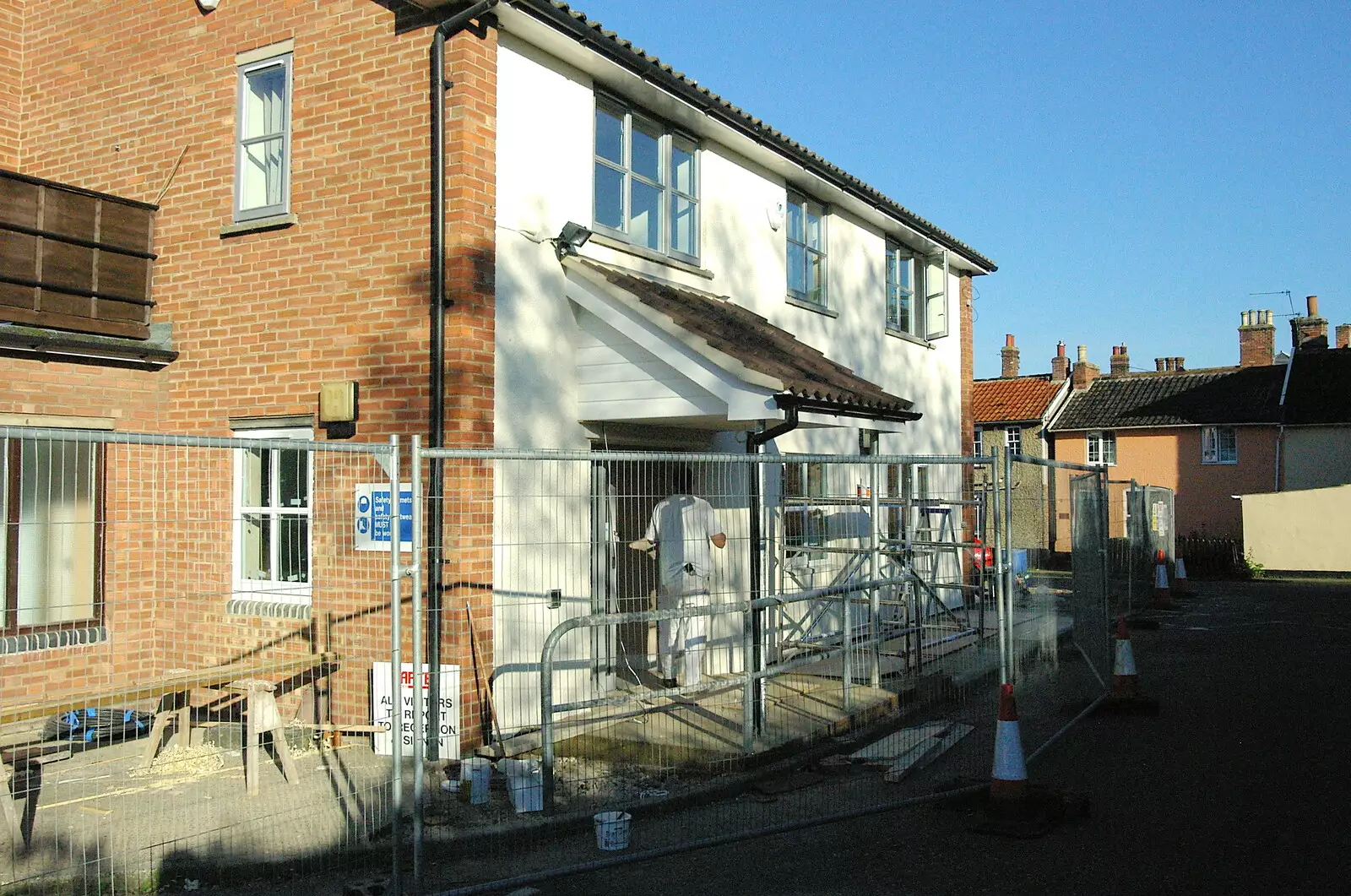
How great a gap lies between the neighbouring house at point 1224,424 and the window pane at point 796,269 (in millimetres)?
22202

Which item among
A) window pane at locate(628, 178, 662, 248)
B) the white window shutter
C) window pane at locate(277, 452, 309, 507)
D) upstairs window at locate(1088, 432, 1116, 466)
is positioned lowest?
window pane at locate(277, 452, 309, 507)

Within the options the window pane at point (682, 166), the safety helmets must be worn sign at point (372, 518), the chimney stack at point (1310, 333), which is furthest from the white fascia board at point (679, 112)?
the chimney stack at point (1310, 333)

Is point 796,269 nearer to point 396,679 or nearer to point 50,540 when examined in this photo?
point 50,540

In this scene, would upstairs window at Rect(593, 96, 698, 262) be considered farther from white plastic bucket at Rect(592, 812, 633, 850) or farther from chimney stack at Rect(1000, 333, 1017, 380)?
chimney stack at Rect(1000, 333, 1017, 380)

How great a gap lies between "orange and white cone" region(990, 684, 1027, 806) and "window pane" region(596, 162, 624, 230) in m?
5.52

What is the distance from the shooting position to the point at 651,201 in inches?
420

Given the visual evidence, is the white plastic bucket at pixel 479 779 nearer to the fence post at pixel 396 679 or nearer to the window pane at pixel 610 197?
the fence post at pixel 396 679

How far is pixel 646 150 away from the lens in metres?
10.6

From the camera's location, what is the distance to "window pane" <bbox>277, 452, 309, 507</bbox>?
340 inches

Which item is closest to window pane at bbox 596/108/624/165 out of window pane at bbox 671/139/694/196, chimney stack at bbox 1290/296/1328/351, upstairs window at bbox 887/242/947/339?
window pane at bbox 671/139/694/196

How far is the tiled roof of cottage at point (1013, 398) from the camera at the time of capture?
124 feet

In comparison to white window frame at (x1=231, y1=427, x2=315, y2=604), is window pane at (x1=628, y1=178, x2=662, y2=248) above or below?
above

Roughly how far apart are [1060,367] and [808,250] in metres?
28.6

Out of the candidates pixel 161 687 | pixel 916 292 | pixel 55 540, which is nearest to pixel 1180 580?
pixel 916 292
